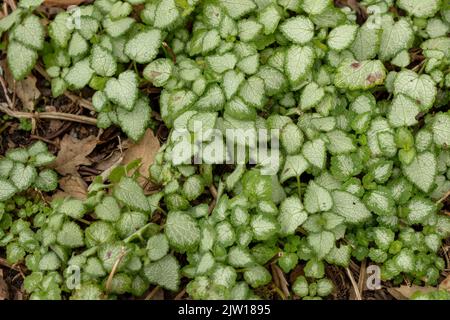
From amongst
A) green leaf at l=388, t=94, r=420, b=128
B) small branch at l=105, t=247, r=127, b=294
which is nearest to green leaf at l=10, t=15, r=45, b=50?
small branch at l=105, t=247, r=127, b=294

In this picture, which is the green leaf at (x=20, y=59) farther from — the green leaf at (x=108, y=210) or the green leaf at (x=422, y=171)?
the green leaf at (x=422, y=171)

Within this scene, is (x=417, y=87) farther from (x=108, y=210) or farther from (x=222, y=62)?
(x=108, y=210)

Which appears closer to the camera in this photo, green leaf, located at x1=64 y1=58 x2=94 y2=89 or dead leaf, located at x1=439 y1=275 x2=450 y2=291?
dead leaf, located at x1=439 y1=275 x2=450 y2=291

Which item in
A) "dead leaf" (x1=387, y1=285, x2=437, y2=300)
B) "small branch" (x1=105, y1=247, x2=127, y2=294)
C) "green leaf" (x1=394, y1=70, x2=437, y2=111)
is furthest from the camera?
"green leaf" (x1=394, y1=70, x2=437, y2=111)

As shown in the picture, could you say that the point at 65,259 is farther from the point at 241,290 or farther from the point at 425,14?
the point at 425,14

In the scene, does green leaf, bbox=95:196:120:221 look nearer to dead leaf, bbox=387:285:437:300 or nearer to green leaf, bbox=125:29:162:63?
green leaf, bbox=125:29:162:63

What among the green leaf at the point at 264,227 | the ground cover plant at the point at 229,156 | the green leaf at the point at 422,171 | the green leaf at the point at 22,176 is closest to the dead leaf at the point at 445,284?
the ground cover plant at the point at 229,156
